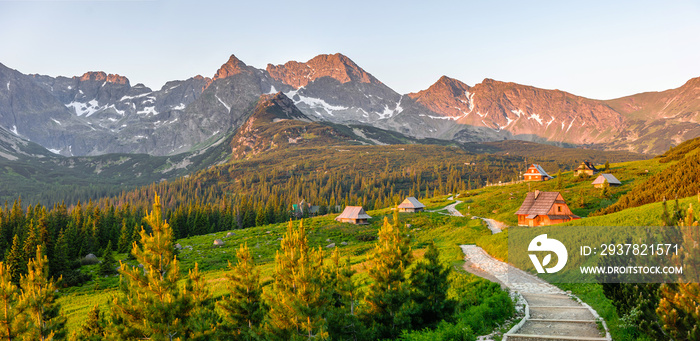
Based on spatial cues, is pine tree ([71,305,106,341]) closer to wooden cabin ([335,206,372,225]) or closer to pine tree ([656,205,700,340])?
pine tree ([656,205,700,340])

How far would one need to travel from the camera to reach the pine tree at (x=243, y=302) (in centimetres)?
1881

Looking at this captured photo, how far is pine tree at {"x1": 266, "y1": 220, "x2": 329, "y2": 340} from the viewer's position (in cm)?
1748

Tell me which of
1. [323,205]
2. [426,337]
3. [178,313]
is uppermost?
[178,313]

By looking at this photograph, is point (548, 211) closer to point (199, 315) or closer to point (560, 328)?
point (560, 328)

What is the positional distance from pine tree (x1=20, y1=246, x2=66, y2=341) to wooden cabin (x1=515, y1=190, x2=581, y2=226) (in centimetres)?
5903

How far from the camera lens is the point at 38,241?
63.6 metres

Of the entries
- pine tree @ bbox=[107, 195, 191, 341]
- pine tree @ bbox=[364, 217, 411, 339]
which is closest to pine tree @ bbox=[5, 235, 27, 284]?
pine tree @ bbox=[107, 195, 191, 341]

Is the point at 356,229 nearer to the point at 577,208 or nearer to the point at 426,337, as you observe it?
the point at 577,208

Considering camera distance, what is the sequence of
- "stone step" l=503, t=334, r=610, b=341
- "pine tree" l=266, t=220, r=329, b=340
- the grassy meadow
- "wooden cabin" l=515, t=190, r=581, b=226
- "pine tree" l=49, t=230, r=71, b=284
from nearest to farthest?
1. "stone step" l=503, t=334, r=610, b=341
2. "pine tree" l=266, t=220, r=329, b=340
3. the grassy meadow
4. "wooden cabin" l=515, t=190, r=581, b=226
5. "pine tree" l=49, t=230, r=71, b=284

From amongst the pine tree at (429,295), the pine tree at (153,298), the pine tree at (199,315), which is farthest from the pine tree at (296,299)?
the pine tree at (429,295)

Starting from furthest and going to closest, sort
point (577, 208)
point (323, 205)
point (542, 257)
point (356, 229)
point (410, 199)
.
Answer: point (323, 205) → point (410, 199) → point (356, 229) → point (577, 208) → point (542, 257)

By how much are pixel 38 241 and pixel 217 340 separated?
66289 millimetres

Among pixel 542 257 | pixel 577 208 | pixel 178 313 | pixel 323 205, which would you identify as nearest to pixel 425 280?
pixel 178 313

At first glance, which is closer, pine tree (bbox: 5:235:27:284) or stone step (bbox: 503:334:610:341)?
stone step (bbox: 503:334:610:341)
